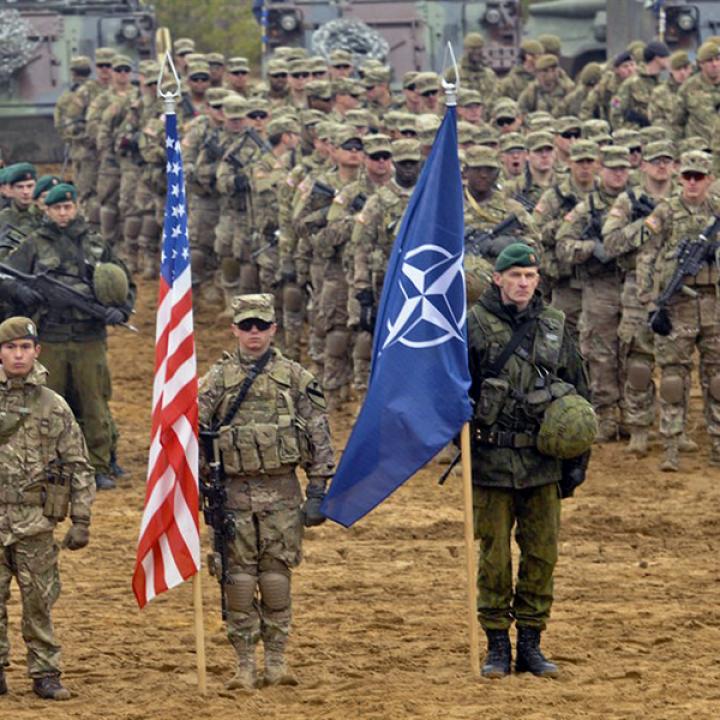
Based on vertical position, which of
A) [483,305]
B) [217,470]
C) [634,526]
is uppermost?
[483,305]

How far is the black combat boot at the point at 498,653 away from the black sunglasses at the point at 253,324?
1.74 m

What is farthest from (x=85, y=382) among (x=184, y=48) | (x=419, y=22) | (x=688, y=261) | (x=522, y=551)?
(x=419, y=22)

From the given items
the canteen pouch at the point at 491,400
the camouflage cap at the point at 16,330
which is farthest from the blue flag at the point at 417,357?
the camouflage cap at the point at 16,330

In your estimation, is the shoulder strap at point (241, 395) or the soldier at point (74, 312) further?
the soldier at point (74, 312)

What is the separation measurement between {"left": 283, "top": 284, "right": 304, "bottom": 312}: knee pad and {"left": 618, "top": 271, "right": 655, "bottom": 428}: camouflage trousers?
385 centimetres

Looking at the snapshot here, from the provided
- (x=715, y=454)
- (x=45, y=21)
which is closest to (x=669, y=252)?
(x=715, y=454)

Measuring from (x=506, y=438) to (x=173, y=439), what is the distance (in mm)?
1514

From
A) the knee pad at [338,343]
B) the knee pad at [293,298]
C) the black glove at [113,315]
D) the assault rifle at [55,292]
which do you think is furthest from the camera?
the knee pad at [293,298]

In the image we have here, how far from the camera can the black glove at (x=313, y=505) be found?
36.7 ft

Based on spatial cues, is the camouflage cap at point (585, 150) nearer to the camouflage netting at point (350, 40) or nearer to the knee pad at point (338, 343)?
the knee pad at point (338, 343)

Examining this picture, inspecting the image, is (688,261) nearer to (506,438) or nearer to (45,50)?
(506,438)

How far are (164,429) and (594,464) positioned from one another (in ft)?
21.0

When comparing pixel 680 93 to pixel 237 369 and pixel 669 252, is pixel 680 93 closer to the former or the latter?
pixel 669 252

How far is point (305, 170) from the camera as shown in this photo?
20000mm
